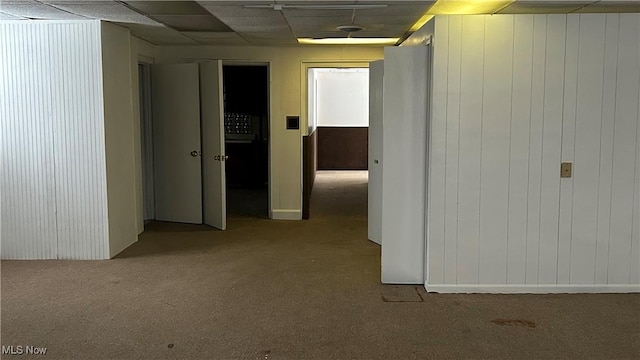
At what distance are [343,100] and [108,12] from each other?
804 centimetres

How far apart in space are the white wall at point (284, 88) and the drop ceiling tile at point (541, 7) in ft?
8.70

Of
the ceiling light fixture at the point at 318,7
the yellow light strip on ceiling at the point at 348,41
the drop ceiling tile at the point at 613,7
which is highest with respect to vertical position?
the yellow light strip on ceiling at the point at 348,41

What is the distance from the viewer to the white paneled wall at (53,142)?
5.02 m

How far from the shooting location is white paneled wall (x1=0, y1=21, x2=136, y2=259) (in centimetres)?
502

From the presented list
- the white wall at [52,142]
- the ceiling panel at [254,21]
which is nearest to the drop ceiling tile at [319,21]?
the ceiling panel at [254,21]

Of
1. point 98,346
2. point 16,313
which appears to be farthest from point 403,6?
point 16,313

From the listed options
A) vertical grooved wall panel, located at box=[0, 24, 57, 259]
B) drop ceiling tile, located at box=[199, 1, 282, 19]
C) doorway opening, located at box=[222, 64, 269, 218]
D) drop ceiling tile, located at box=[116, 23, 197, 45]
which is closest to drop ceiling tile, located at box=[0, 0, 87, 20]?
vertical grooved wall panel, located at box=[0, 24, 57, 259]

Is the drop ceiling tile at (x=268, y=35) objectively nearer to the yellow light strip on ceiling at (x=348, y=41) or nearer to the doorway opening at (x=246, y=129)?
the yellow light strip on ceiling at (x=348, y=41)

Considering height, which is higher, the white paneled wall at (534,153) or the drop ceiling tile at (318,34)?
the drop ceiling tile at (318,34)

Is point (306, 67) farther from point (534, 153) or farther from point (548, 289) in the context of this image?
point (548, 289)

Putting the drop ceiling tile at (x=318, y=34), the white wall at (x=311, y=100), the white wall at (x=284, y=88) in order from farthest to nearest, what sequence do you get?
1. the white wall at (x=311, y=100)
2. the white wall at (x=284, y=88)
3. the drop ceiling tile at (x=318, y=34)

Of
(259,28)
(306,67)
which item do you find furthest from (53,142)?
(306,67)

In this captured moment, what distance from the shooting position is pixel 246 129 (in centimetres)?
1026

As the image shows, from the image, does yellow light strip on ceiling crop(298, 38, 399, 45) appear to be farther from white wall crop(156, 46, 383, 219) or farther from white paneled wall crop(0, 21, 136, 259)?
white paneled wall crop(0, 21, 136, 259)
